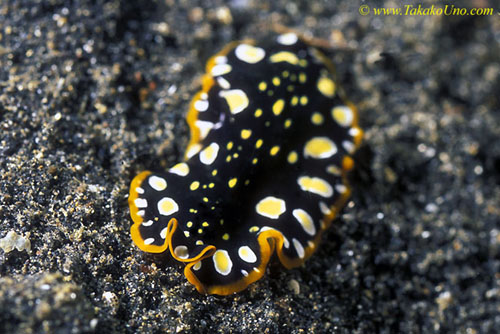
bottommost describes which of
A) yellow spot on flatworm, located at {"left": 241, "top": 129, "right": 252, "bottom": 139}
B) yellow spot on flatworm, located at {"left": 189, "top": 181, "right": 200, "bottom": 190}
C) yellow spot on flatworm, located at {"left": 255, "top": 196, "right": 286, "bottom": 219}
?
yellow spot on flatworm, located at {"left": 255, "top": 196, "right": 286, "bottom": 219}

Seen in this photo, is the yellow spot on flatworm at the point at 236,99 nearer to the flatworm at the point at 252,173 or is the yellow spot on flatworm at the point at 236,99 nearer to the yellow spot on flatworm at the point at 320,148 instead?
the flatworm at the point at 252,173

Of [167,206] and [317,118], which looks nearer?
[167,206]

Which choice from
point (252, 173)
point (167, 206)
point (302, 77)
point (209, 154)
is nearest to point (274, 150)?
point (252, 173)

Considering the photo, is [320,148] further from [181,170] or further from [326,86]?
[181,170]

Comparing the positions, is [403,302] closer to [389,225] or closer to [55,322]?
[389,225]

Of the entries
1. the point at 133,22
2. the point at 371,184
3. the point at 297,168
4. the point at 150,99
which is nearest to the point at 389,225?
the point at 371,184

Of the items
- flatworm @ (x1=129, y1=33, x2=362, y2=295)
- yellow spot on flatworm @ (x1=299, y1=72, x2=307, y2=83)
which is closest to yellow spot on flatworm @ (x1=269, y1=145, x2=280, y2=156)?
flatworm @ (x1=129, y1=33, x2=362, y2=295)

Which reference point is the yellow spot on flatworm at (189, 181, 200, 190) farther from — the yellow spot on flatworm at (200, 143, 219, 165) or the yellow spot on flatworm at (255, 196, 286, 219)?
the yellow spot on flatworm at (255, 196, 286, 219)
